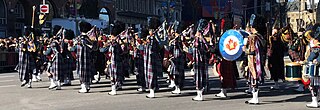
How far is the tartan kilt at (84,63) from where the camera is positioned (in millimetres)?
12695

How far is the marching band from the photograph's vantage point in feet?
34.4

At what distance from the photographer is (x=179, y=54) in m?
12.5

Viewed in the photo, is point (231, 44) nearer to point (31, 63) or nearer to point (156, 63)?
point (156, 63)

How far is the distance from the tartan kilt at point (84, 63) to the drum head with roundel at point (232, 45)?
364 cm

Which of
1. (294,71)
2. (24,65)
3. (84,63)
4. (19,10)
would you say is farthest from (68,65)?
(19,10)

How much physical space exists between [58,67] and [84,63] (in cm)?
125

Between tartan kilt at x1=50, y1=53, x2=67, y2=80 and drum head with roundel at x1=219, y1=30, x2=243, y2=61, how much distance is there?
4883mm

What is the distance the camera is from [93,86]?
14.7m

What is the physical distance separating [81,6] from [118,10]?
25.1 ft

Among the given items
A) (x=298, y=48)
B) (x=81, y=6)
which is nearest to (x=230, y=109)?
(x=298, y=48)

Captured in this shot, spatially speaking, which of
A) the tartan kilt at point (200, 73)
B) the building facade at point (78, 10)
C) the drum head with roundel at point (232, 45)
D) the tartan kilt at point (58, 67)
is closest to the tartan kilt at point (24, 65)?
the tartan kilt at point (58, 67)

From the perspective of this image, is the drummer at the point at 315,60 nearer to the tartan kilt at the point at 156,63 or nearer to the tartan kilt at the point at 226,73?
the tartan kilt at the point at 226,73

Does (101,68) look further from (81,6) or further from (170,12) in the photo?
(170,12)

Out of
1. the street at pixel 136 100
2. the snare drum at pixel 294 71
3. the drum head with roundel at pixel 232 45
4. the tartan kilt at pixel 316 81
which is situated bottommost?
the street at pixel 136 100
